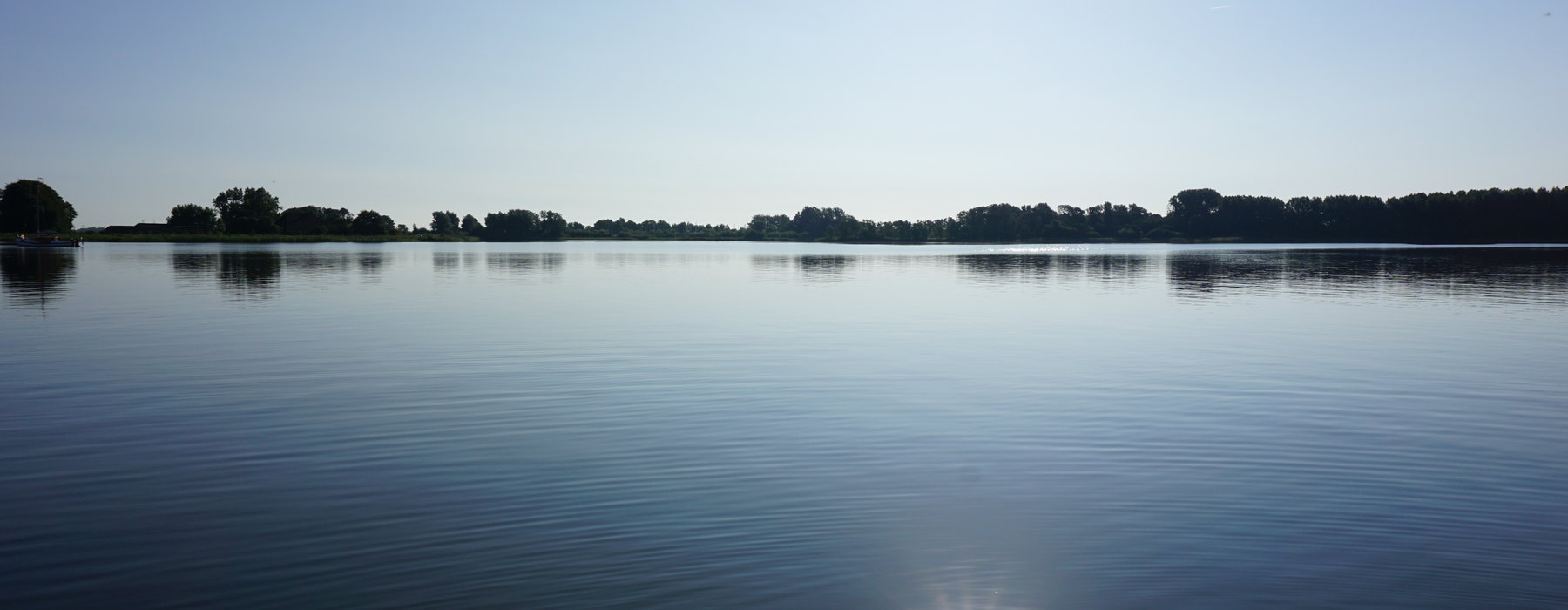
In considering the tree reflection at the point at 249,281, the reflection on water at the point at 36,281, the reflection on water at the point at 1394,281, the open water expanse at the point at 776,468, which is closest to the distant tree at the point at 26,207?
the reflection on water at the point at 36,281

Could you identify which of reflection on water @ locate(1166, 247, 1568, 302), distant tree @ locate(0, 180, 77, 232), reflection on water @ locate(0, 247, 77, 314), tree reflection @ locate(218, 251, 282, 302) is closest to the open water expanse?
reflection on water @ locate(0, 247, 77, 314)

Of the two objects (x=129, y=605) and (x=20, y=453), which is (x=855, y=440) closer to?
(x=129, y=605)

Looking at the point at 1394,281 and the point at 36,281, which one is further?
the point at 1394,281

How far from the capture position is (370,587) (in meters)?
6.81

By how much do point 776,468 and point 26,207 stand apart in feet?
654

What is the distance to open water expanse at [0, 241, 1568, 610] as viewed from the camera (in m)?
7.07

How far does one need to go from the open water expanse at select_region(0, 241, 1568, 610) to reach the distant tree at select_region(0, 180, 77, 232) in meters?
174

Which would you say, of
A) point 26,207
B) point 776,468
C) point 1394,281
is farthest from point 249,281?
point 26,207

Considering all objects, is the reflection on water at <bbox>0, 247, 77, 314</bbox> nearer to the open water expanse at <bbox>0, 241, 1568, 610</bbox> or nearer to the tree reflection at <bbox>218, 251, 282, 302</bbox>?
the tree reflection at <bbox>218, 251, 282, 302</bbox>

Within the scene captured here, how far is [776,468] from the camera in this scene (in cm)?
A: 1044

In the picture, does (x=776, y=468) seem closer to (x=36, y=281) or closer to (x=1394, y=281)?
(x=36, y=281)

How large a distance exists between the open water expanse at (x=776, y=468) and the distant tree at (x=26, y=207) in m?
174

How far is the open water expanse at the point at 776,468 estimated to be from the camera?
278 inches

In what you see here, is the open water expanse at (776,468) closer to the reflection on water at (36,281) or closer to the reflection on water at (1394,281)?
the reflection on water at (36,281)
